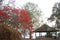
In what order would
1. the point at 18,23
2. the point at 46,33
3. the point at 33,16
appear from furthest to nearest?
the point at 33,16
the point at 46,33
the point at 18,23

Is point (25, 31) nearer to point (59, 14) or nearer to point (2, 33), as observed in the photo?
point (59, 14)

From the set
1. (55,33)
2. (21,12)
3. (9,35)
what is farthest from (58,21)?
(9,35)

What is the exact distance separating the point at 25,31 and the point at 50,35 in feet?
→ 15.6

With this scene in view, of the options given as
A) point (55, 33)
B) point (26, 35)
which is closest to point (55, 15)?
point (55, 33)

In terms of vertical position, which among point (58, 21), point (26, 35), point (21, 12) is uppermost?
point (21, 12)

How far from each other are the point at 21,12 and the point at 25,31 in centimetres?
531

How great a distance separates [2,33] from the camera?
348 inches

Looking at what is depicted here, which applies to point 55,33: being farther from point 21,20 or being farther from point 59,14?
point 21,20

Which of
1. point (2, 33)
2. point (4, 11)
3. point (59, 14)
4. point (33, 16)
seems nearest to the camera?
point (2, 33)

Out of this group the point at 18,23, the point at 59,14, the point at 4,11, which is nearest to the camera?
the point at 4,11

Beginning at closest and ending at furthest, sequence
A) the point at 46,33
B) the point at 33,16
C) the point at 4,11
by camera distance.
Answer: the point at 4,11
the point at 46,33
the point at 33,16

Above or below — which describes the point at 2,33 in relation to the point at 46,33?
above

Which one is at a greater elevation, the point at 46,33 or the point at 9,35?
the point at 9,35

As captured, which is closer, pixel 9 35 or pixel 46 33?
pixel 9 35
